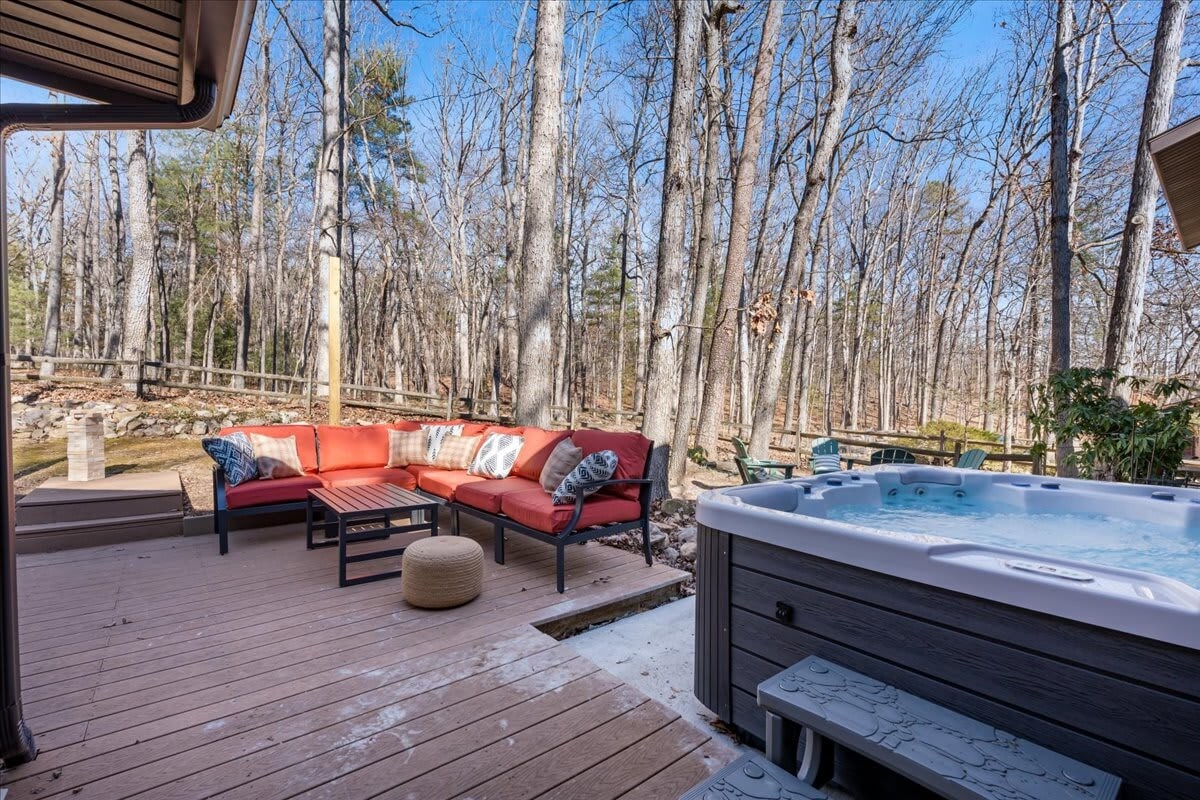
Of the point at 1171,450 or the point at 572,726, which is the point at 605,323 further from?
the point at 572,726

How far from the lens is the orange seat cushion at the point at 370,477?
4.49 meters

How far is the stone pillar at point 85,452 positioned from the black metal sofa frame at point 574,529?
3.48m

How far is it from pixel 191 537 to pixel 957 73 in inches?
634

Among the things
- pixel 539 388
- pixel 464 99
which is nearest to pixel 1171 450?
pixel 539 388

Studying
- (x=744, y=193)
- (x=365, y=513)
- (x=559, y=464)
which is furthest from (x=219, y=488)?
(x=744, y=193)

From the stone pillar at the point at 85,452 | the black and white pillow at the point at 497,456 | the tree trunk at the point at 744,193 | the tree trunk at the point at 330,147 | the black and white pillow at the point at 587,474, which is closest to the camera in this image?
the black and white pillow at the point at 587,474


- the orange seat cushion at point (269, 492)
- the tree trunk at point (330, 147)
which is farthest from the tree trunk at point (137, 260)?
the orange seat cushion at point (269, 492)

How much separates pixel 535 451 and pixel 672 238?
3.05 meters

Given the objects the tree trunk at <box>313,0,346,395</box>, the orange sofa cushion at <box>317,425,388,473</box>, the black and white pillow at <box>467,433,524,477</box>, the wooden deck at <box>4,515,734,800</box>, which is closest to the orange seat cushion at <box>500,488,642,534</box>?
the wooden deck at <box>4,515,734,800</box>

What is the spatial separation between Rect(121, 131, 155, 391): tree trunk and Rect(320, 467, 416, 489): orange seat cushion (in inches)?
251

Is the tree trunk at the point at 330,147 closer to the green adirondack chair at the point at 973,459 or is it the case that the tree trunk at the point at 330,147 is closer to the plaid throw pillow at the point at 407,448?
the plaid throw pillow at the point at 407,448

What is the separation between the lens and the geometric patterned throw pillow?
3.99 metres

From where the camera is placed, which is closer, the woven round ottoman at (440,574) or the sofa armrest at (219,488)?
the woven round ottoman at (440,574)

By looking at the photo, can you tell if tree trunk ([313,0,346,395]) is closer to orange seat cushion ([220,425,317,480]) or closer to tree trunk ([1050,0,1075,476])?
orange seat cushion ([220,425,317,480])
